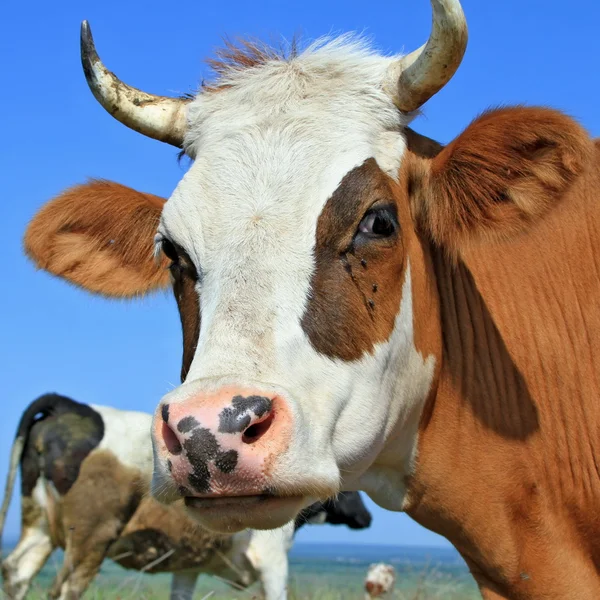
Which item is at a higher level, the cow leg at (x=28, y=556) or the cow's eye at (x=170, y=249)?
the cow's eye at (x=170, y=249)

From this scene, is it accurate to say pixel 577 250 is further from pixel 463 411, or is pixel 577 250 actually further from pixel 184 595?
pixel 184 595

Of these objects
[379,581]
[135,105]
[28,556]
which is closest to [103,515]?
[28,556]

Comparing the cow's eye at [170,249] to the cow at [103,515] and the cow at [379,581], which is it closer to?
the cow at [103,515]

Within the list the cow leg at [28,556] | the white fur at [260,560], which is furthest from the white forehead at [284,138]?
the cow leg at [28,556]

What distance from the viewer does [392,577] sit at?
1375 centimetres

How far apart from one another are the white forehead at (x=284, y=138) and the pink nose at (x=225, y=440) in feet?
2.98

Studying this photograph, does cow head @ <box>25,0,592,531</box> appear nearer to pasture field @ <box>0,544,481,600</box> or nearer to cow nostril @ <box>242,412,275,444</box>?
cow nostril @ <box>242,412,275,444</box>

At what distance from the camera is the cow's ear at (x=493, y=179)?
13.7 feet

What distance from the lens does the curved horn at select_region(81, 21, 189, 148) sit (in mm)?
4879

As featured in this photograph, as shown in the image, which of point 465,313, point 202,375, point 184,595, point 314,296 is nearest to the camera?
point 202,375

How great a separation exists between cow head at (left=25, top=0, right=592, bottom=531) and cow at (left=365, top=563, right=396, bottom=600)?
30.8 feet

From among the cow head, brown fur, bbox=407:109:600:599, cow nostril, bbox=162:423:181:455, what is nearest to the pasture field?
brown fur, bbox=407:109:600:599

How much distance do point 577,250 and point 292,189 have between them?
1730mm

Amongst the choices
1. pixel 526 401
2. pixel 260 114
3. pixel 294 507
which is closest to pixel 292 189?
pixel 260 114
